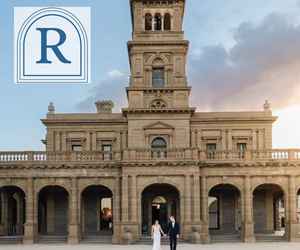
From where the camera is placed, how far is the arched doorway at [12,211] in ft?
180

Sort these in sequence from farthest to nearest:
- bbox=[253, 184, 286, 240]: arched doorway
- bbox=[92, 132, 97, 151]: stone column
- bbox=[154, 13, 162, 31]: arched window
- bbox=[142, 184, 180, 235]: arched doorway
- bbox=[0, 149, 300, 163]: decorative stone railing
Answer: bbox=[92, 132, 97, 151]: stone column → bbox=[154, 13, 162, 31]: arched window → bbox=[253, 184, 286, 240]: arched doorway → bbox=[142, 184, 180, 235]: arched doorway → bbox=[0, 149, 300, 163]: decorative stone railing

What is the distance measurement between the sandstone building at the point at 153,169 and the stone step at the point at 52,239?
156mm

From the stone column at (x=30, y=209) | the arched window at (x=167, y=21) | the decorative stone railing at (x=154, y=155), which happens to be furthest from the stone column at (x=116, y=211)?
the arched window at (x=167, y=21)

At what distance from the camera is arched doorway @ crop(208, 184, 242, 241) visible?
55.6 metres

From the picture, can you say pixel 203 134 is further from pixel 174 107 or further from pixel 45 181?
pixel 45 181

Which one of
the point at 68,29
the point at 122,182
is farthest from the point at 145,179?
the point at 68,29

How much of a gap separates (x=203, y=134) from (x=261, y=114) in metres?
5.51

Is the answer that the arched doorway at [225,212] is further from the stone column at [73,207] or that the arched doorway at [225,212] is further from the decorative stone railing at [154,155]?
the stone column at [73,207]

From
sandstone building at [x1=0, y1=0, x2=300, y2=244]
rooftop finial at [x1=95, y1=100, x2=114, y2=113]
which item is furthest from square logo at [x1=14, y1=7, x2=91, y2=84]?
rooftop finial at [x1=95, y1=100, x2=114, y2=113]

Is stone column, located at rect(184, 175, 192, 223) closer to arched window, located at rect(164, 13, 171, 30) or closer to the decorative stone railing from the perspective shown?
the decorative stone railing

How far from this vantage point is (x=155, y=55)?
56375 mm

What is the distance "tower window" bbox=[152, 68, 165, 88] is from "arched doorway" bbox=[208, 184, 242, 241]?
1001 centimetres

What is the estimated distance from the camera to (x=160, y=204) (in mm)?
55781

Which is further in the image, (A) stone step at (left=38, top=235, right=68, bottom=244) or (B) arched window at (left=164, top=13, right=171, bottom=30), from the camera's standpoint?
(B) arched window at (left=164, top=13, right=171, bottom=30)
